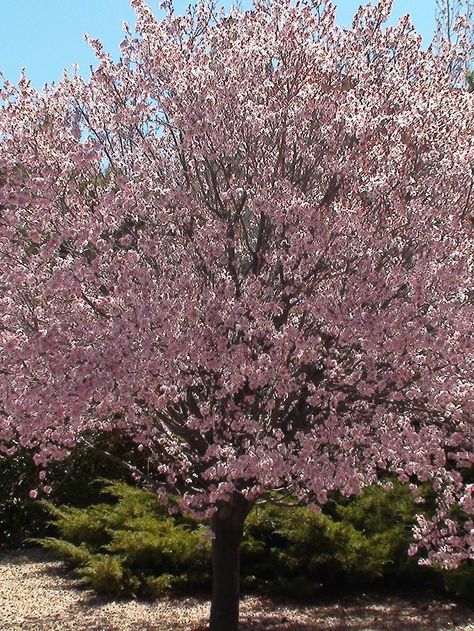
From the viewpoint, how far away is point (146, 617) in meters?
6.90

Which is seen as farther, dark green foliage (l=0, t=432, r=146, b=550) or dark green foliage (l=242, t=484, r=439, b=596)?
dark green foliage (l=0, t=432, r=146, b=550)

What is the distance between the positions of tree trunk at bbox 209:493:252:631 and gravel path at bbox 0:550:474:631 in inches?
27.1

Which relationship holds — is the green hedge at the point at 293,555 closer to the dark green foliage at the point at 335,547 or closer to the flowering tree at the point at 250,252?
the dark green foliage at the point at 335,547

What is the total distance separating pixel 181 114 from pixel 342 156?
3.29 ft

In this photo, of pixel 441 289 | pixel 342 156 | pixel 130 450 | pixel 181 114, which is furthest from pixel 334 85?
pixel 130 450

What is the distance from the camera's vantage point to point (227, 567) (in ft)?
19.4

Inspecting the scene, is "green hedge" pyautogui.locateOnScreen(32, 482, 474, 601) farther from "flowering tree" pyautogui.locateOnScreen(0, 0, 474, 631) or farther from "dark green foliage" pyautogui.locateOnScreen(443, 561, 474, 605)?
"flowering tree" pyautogui.locateOnScreen(0, 0, 474, 631)

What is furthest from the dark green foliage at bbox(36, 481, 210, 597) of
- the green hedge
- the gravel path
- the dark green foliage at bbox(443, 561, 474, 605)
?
the dark green foliage at bbox(443, 561, 474, 605)

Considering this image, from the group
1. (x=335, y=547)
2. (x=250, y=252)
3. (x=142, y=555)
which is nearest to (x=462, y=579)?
(x=335, y=547)

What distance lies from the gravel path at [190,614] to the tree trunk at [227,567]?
689 mm

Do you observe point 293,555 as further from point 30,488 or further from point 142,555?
point 30,488

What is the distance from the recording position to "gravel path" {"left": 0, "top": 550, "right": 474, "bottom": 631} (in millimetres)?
6590

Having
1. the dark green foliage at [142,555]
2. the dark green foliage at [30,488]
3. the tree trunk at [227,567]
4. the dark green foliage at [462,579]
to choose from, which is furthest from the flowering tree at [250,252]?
the dark green foliage at [30,488]

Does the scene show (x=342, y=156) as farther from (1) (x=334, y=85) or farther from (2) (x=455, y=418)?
(2) (x=455, y=418)
